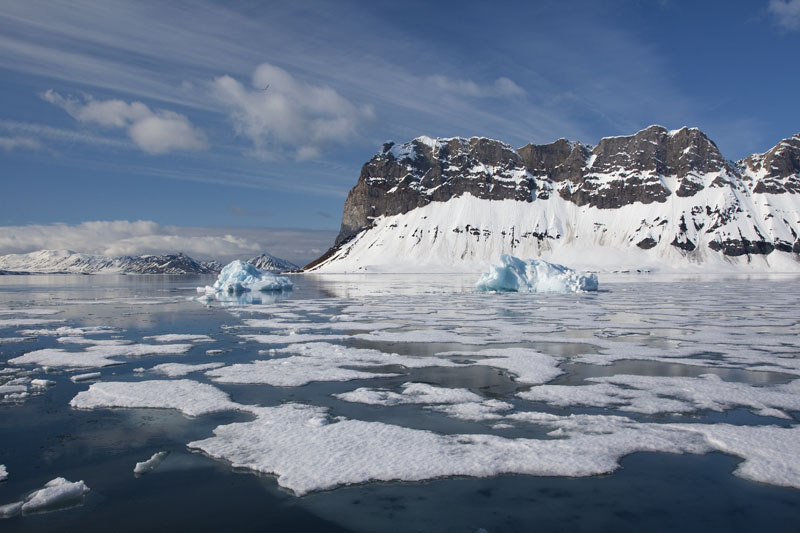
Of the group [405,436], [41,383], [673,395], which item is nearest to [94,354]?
[41,383]

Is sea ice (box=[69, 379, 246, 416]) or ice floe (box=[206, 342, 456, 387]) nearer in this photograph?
sea ice (box=[69, 379, 246, 416])

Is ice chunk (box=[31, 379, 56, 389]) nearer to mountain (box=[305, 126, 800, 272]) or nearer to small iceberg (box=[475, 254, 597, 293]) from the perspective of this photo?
small iceberg (box=[475, 254, 597, 293])

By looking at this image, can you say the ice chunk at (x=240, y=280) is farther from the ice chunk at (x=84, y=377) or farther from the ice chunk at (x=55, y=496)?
the ice chunk at (x=55, y=496)

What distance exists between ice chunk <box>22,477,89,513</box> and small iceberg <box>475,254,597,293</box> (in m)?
39.8

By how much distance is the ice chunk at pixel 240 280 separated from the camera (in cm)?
4234

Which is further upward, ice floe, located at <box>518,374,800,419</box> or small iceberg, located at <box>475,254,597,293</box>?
small iceberg, located at <box>475,254,597,293</box>

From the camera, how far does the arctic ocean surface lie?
4.75 meters

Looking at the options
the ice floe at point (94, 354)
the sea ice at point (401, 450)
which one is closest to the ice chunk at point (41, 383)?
the ice floe at point (94, 354)

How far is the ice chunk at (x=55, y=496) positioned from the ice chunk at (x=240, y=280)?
38.3 m

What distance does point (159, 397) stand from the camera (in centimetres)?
856

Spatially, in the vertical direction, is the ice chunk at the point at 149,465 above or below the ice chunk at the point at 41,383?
below

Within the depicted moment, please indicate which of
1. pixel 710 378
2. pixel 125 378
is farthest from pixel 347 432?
pixel 710 378

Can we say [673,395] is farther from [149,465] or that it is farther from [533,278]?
[533,278]

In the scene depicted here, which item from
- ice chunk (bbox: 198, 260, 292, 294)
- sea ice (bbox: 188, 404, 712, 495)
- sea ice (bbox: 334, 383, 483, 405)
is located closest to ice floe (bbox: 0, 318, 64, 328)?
sea ice (bbox: 334, 383, 483, 405)
